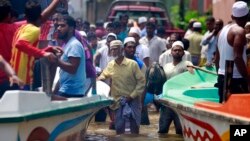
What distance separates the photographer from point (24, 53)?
9.82 m

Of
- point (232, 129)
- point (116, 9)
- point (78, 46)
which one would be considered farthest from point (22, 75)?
point (116, 9)

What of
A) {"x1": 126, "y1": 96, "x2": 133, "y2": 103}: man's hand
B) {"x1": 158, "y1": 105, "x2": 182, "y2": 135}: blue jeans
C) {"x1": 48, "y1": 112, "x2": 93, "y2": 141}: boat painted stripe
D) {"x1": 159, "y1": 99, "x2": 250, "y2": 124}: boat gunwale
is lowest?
{"x1": 158, "y1": 105, "x2": 182, "y2": 135}: blue jeans

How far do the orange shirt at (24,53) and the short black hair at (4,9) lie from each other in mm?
216

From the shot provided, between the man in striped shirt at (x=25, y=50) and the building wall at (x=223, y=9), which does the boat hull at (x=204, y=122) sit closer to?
the man in striped shirt at (x=25, y=50)

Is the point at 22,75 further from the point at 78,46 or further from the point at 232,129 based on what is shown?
the point at 232,129

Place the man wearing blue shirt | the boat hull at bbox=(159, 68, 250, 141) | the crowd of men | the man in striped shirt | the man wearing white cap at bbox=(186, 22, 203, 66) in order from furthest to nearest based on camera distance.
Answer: the man wearing white cap at bbox=(186, 22, 203, 66)
the man wearing blue shirt
the crowd of men
the man in striped shirt
the boat hull at bbox=(159, 68, 250, 141)

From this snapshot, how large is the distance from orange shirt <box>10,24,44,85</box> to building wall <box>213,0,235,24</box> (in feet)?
46.3

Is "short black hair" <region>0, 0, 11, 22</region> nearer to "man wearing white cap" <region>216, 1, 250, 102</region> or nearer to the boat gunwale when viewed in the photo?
the boat gunwale

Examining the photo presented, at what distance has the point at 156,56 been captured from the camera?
19391 mm

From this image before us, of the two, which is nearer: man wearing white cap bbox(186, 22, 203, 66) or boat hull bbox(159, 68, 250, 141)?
boat hull bbox(159, 68, 250, 141)

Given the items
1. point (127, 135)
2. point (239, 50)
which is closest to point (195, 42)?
point (127, 135)

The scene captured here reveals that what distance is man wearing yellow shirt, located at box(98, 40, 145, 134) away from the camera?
566 inches

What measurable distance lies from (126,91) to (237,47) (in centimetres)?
432

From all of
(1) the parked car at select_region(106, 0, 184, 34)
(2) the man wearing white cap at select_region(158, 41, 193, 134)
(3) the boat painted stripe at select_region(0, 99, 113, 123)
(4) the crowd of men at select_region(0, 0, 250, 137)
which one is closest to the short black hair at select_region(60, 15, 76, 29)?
(4) the crowd of men at select_region(0, 0, 250, 137)
